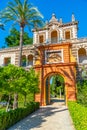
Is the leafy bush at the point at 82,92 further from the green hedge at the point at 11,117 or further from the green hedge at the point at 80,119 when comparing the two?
the green hedge at the point at 80,119

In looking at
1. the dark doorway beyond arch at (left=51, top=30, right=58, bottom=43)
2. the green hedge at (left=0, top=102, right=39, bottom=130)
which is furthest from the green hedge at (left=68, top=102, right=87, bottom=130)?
the dark doorway beyond arch at (left=51, top=30, right=58, bottom=43)

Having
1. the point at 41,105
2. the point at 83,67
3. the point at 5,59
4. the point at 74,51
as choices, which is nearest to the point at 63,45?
→ the point at 74,51

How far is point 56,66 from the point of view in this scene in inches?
1045

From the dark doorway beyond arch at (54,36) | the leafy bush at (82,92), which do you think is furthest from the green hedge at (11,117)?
the dark doorway beyond arch at (54,36)

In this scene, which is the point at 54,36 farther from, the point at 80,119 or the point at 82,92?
the point at 80,119

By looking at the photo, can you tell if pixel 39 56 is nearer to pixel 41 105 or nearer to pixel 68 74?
pixel 68 74

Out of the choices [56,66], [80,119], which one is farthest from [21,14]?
[80,119]

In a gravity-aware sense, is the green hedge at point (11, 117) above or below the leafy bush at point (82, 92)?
below

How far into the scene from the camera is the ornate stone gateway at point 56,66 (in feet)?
83.4

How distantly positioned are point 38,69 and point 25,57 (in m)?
7.02

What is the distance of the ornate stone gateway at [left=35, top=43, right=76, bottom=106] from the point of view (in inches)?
1001

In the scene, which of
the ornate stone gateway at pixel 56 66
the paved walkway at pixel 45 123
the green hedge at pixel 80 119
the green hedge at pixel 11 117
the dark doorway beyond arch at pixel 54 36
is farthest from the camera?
the dark doorway beyond arch at pixel 54 36

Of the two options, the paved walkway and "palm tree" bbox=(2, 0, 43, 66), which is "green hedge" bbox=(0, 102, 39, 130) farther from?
"palm tree" bbox=(2, 0, 43, 66)

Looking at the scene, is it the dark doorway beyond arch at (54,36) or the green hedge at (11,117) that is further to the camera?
the dark doorway beyond arch at (54,36)
